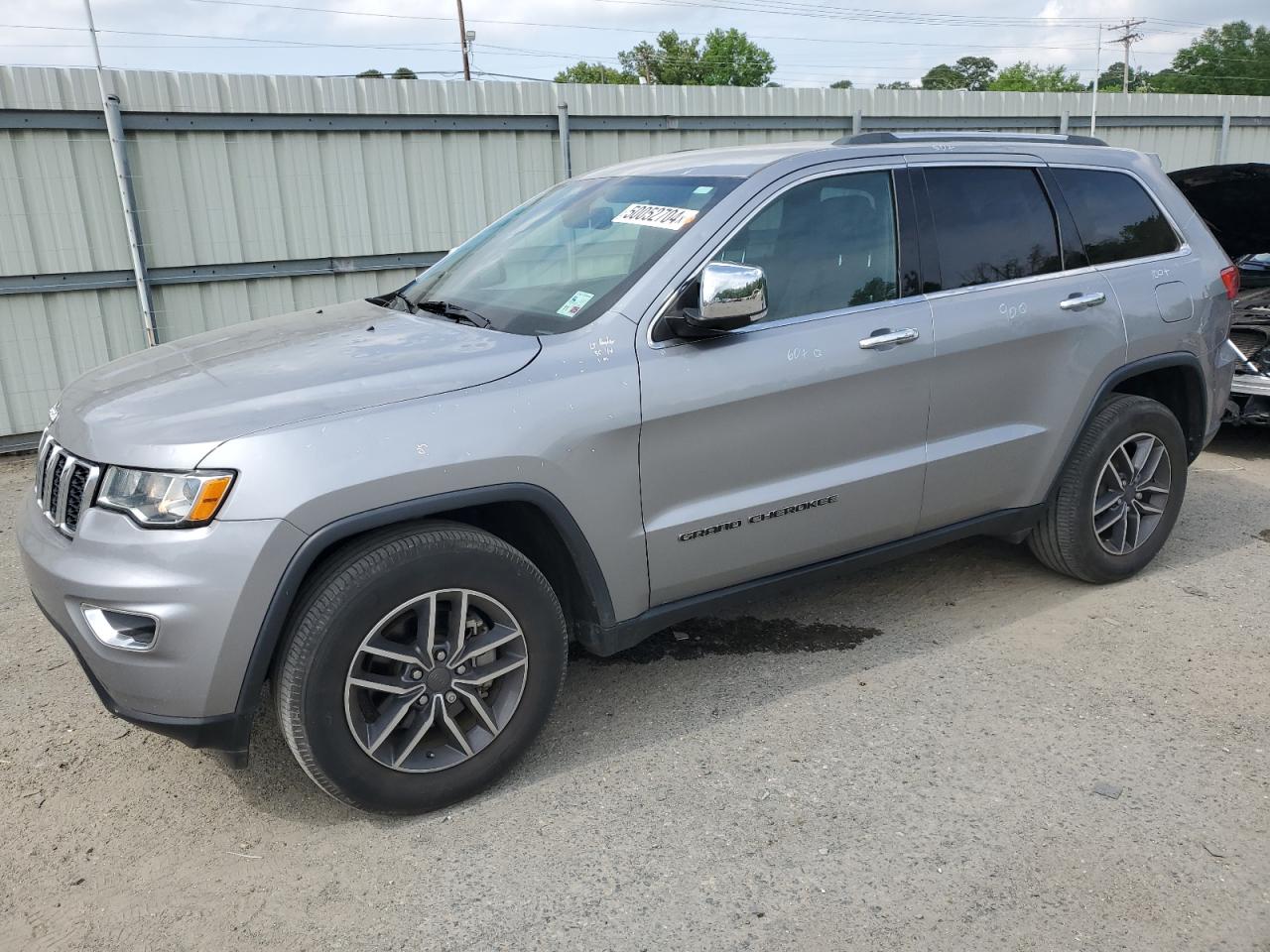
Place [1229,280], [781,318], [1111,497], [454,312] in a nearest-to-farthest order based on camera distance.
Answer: [781,318] < [454,312] < [1111,497] < [1229,280]

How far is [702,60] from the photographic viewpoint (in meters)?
76.7

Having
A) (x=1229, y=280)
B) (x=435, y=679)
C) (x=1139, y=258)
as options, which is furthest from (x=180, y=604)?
(x=1229, y=280)

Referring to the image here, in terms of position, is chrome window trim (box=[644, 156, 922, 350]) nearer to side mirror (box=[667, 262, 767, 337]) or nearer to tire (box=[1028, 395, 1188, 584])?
side mirror (box=[667, 262, 767, 337])

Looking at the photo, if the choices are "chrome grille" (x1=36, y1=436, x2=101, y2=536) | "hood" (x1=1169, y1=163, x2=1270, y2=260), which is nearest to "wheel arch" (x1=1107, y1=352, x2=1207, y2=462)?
"hood" (x1=1169, y1=163, x2=1270, y2=260)

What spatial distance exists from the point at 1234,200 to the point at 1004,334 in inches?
184

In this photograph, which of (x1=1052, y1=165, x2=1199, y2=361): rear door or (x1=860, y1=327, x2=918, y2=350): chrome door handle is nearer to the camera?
(x1=860, y1=327, x2=918, y2=350): chrome door handle

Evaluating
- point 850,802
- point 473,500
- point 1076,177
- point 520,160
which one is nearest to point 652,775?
point 850,802

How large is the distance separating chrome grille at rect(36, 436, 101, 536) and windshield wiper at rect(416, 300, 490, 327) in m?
1.25

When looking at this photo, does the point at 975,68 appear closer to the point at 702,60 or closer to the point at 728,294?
the point at 702,60

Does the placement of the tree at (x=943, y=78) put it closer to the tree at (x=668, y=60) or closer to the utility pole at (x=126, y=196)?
the tree at (x=668, y=60)

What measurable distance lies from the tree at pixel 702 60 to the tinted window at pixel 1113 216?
7478 cm

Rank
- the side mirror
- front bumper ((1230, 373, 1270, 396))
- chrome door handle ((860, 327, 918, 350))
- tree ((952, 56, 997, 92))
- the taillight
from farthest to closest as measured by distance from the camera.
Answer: tree ((952, 56, 997, 92)) < front bumper ((1230, 373, 1270, 396)) < the taillight < chrome door handle ((860, 327, 918, 350)) < the side mirror

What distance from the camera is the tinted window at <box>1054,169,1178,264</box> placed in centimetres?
424

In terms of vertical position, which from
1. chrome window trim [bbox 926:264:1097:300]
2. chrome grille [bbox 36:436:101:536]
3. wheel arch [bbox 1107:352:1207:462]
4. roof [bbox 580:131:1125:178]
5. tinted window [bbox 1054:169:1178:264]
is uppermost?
roof [bbox 580:131:1125:178]
